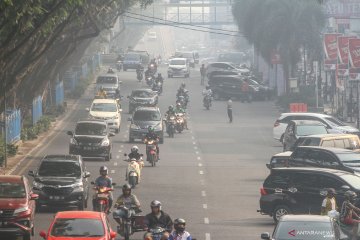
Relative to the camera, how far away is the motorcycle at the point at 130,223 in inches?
1325

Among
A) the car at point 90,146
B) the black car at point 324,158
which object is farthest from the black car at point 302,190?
the car at point 90,146

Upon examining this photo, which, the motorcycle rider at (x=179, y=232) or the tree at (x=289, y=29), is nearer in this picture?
the motorcycle rider at (x=179, y=232)

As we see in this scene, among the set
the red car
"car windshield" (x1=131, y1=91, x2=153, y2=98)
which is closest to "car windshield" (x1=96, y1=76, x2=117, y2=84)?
"car windshield" (x1=131, y1=91, x2=153, y2=98)

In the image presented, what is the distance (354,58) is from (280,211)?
103 feet

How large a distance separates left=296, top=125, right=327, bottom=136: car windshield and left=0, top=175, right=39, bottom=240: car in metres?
23.5

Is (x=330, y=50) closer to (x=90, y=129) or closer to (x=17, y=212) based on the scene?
(x=90, y=129)

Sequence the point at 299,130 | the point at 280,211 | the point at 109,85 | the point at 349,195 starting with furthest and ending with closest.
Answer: the point at 109,85, the point at 299,130, the point at 280,211, the point at 349,195

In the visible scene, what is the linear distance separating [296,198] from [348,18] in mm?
52130

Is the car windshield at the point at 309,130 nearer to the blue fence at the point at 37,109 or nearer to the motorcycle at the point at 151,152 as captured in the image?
the motorcycle at the point at 151,152

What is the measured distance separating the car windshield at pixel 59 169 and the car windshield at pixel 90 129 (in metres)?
16.8

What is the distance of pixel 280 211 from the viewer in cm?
3847

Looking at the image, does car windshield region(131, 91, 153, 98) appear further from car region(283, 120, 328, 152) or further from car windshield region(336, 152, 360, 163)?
car windshield region(336, 152, 360, 163)

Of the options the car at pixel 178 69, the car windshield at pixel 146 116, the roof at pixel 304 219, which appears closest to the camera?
the roof at pixel 304 219

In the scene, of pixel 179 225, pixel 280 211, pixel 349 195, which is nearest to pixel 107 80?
pixel 280 211
